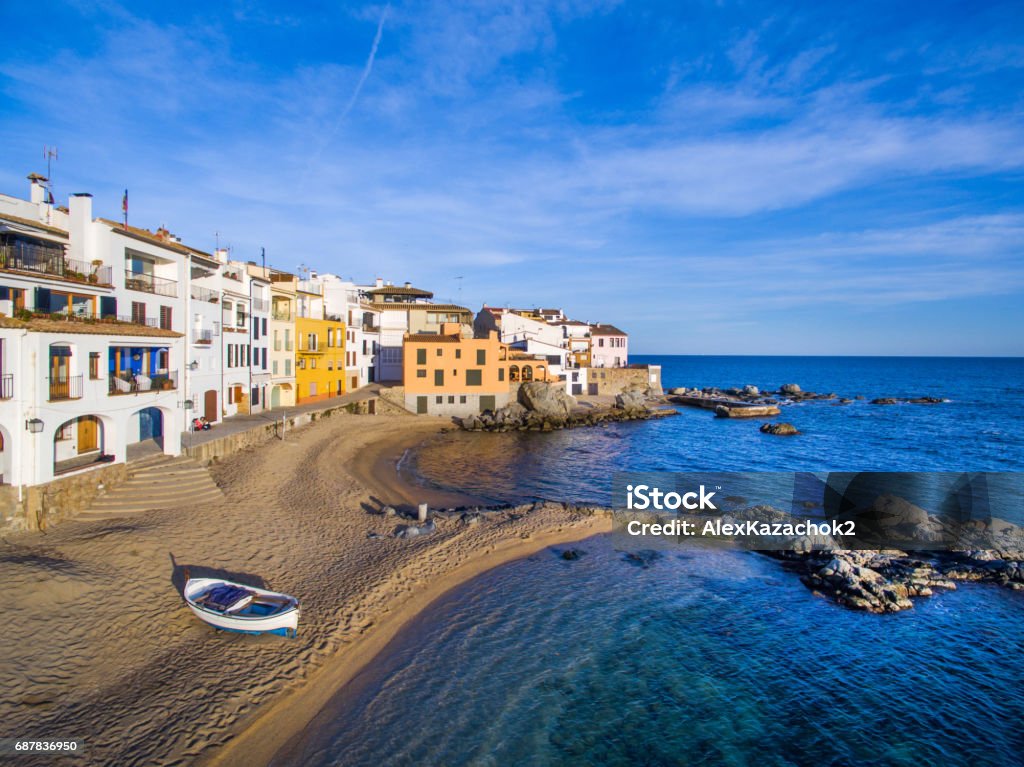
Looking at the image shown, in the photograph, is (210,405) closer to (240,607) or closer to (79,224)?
(79,224)

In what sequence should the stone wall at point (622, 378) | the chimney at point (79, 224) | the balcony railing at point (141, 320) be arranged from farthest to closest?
1. the stone wall at point (622, 378)
2. the balcony railing at point (141, 320)
3. the chimney at point (79, 224)

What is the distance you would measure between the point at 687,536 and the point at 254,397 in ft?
107

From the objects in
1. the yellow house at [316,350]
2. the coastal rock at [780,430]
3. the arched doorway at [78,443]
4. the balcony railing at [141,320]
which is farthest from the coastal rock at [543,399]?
the arched doorway at [78,443]

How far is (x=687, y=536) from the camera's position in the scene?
25.8 metres

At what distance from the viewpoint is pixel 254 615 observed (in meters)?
14.5

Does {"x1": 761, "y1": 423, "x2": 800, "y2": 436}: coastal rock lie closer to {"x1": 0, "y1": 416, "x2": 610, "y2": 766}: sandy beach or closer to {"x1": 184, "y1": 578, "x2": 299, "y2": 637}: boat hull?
{"x1": 0, "y1": 416, "x2": 610, "y2": 766}: sandy beach

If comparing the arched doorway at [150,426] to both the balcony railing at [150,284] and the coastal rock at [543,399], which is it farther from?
the coastal rock at [543,399]

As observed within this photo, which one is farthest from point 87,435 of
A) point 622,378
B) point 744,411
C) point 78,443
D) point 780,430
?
point 744,411

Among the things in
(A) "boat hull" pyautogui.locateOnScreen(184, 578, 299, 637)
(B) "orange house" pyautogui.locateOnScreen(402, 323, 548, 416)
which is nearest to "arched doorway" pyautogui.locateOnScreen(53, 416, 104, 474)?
(A) "boat hull" pyautogui.locateOnScreen(184, 578, 299, 637)

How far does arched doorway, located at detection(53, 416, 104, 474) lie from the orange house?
3200 cm

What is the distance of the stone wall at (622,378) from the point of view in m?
78.2

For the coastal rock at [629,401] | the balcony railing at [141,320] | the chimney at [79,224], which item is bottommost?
the coastal rock at [629,401]

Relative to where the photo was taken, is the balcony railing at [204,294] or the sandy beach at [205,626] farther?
the balcony railing at [204,294]

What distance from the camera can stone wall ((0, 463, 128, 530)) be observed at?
1784 centimetres
